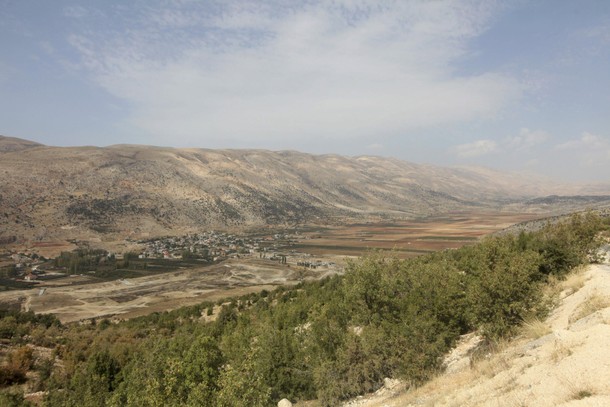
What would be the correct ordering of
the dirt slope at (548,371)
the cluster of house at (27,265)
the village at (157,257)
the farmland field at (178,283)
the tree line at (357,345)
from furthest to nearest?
the village at (157,257) → the cluster of house at (27,265) → the farmland field at (178,283) → the tree line at (357,345) → the dirt slope at (548,371)

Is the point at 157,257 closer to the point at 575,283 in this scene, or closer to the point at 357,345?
Answer: the point at 357,345

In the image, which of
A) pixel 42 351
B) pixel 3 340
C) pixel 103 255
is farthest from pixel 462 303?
pixel 103 255

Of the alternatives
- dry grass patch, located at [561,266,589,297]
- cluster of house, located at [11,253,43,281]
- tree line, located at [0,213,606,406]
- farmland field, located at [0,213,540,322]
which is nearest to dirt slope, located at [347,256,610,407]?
tree line, located at [0,213,606,406]

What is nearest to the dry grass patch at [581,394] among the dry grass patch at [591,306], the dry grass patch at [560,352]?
the dry grass patch at [560,352]

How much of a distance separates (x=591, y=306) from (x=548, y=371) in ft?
21.1

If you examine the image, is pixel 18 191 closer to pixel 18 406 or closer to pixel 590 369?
pixel 18 406

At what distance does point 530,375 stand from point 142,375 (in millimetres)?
20907

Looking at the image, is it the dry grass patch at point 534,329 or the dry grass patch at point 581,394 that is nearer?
the dry grass patch at point 581,394

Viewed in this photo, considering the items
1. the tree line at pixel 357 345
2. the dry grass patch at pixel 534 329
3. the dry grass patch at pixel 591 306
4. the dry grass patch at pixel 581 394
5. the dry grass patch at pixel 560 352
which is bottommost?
the tree line at pixel 357 345

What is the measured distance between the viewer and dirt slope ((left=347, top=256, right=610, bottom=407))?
951 cm

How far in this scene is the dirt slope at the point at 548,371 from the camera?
9508 mm

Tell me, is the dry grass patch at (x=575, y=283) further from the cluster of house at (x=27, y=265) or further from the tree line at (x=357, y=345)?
the cluster of house at (x=27, y=265)

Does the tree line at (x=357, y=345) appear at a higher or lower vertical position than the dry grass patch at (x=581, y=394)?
lower

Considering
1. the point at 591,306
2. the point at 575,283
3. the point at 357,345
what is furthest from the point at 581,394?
the point at 575,283
